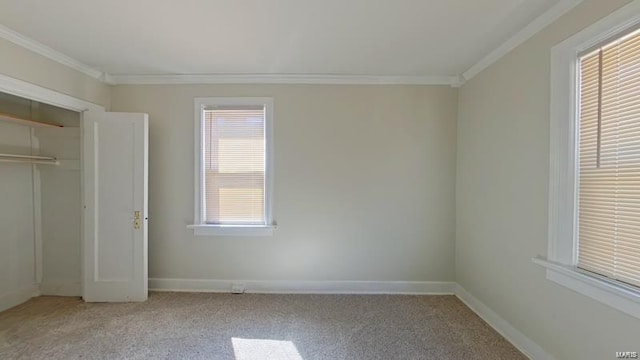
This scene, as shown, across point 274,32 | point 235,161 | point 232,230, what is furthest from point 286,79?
point 232,230

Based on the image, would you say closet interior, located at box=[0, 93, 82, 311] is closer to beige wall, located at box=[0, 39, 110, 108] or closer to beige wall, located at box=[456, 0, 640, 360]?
beige wall, located at box=[0, 39, 110, 108]

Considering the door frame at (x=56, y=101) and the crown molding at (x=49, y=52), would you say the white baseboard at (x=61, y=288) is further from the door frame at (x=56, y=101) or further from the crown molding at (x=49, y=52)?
A: the crown molding at (x=49, y=52)

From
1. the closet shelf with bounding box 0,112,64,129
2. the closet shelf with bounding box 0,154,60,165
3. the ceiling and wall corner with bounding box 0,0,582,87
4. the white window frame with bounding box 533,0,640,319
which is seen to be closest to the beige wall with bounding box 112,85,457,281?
the ceiling and wall corner with bounding box 0,0,582,87

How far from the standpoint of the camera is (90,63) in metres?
3.02

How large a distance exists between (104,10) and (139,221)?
2012mm

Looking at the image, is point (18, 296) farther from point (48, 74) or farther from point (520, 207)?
point (520, 207)

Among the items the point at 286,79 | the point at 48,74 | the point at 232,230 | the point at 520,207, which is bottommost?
the point at 232,230

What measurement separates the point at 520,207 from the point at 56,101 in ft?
14.1

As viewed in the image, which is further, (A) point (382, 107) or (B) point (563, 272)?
(A) point (382, 107)

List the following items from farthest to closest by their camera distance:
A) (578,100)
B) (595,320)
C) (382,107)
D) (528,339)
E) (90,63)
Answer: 1. (382,107)
2. (90,63)
3. (528,339)
4. (578,100)
5. (595,320)

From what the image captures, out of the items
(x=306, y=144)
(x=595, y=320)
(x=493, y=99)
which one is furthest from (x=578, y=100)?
(x=306, y=144)

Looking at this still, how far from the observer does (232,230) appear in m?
3.40

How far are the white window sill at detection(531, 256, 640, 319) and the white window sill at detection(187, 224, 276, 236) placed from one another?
2.55m

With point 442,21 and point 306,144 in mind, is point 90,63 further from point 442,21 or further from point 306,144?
point 442,21
